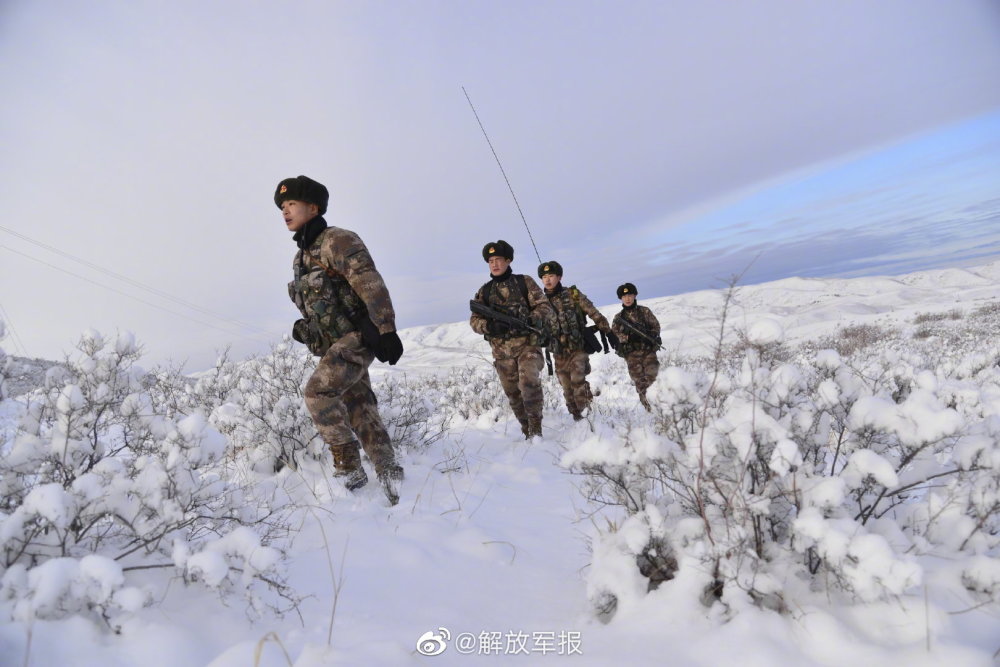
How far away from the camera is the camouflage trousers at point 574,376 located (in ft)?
19.8

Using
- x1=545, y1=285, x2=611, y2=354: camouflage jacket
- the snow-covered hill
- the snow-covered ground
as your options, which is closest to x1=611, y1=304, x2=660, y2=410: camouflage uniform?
x1=545, y1=285, x2=611, y2=354: camouflage jacket

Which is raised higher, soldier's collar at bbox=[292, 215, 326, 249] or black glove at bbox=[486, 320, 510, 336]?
soldier's collar at bbox=[292, 215, 326, 249]

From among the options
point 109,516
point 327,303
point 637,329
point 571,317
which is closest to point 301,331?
point 327,303

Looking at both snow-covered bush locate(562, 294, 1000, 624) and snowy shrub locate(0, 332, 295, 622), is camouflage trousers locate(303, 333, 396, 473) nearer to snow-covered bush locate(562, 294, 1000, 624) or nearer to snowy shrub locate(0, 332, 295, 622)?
snowy shrub locate(0, 332, 295, 622)

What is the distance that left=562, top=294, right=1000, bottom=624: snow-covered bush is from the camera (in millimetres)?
1362

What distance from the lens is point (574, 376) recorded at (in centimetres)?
604

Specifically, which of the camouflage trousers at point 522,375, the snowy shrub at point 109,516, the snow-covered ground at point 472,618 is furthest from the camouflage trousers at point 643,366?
the snowy shrub at point 109,516

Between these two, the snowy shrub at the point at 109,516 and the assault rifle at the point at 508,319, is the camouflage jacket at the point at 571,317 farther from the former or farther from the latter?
the snowy shrub at the point at 109,516

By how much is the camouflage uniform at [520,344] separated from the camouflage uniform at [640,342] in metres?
2.44

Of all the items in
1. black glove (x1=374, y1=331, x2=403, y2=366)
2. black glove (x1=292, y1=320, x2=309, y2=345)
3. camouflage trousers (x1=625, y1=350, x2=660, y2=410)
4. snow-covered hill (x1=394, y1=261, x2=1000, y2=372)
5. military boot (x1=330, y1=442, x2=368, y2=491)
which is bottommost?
snow-covered hill (x1=394, y1=261, x2=1000, y2=372)

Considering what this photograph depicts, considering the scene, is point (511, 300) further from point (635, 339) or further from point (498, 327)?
point (635, 339)

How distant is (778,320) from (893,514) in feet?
2.76

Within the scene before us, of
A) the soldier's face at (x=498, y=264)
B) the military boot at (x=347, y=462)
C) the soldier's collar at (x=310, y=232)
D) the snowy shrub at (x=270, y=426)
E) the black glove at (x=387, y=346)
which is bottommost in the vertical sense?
the military boot at (x=347, y=462)

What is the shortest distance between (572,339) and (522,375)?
126cm
